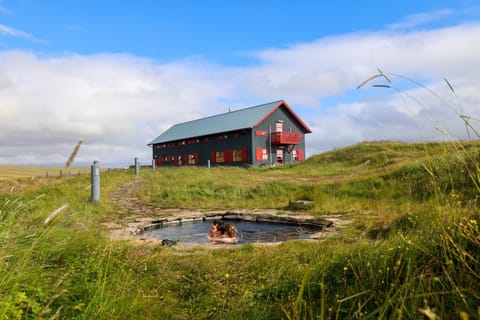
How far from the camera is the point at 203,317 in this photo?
2.81m

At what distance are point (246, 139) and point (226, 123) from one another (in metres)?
3.78

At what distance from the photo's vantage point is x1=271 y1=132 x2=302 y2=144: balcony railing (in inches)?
1170

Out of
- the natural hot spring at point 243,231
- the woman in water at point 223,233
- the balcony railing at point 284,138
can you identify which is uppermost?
the balcony railing at point 284,138

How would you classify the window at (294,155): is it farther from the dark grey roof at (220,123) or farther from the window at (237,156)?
the window at (237,156)

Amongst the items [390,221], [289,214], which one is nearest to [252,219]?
[289,214]

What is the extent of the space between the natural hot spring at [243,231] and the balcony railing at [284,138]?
21.7 metres

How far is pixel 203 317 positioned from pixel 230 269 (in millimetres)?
1015

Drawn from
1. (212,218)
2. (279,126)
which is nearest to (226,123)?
(279,126)

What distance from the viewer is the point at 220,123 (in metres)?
32.8

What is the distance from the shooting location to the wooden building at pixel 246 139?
95.7ft

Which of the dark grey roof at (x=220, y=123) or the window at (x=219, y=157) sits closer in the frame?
the dark grey roof at (x=220, y=123)

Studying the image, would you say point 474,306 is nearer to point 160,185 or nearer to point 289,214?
point 289,214

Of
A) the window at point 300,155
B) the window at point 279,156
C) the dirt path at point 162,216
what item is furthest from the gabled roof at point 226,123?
the dirt path at point 162,216

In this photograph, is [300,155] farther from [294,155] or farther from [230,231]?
[230,231]
